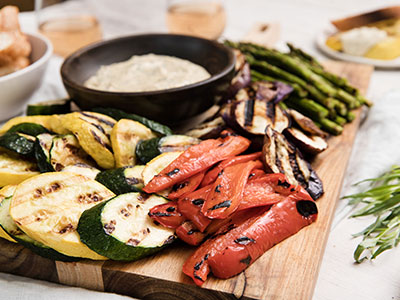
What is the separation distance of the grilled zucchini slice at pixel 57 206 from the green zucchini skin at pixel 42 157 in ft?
0.97

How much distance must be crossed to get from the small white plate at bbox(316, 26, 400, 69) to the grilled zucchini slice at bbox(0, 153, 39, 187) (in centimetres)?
332

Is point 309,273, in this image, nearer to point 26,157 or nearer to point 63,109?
point 26,157

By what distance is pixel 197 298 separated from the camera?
85.0 inches

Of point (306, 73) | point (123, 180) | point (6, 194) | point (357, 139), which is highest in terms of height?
point (306, 73)

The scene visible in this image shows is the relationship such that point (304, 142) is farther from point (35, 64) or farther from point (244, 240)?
point (35, 64)

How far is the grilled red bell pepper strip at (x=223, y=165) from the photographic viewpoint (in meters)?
2.58

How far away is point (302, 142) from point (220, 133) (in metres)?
0.50

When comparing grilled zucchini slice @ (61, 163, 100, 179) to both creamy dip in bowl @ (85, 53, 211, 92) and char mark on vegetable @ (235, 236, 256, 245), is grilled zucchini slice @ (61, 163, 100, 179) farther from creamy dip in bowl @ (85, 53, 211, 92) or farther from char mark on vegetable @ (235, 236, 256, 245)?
char mark on vegetable @ (235, 236, 256, 245)

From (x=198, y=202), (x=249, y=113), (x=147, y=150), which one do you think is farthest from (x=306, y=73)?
(x=198, y=202)

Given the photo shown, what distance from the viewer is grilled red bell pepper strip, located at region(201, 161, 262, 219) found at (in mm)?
2256

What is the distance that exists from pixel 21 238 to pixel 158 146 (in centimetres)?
86

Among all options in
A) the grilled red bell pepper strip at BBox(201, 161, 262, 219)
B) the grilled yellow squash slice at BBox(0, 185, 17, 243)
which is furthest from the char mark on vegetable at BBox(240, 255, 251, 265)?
the grilled yellow squash slice at BBox(0, 185, 17, 243)

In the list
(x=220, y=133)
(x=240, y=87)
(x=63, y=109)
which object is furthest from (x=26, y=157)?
(x=240, y=87)

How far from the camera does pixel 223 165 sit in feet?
8.59
